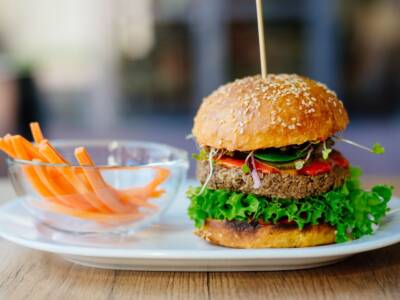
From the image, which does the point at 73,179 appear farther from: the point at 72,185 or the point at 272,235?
the point at 272,235

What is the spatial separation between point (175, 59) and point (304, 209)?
5.64m

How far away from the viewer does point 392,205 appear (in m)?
2.52

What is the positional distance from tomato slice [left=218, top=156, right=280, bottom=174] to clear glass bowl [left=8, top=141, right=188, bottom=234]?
0.23 m

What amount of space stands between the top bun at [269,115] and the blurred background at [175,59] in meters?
4.97

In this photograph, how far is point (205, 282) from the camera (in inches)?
73.9

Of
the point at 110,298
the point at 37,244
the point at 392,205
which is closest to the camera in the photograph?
the point at 110,298

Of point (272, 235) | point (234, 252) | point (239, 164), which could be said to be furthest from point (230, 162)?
point (234, 252)

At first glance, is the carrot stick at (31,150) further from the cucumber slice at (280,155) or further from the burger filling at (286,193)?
the cucumber slice at (280,155)

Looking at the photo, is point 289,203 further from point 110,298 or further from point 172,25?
point 172,25

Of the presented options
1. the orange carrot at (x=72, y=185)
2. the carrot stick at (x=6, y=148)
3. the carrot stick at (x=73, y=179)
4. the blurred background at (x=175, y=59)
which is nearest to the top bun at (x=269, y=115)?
the orange carrot at (x=72, y=185)

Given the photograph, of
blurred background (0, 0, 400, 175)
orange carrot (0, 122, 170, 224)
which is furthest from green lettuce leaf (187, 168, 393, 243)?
blurred background (0, 0, 400, 175)

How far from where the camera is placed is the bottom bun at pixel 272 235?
2.10 meters

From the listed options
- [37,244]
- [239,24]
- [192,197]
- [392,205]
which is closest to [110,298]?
[37,244]

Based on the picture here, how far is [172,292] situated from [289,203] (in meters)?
0.52
